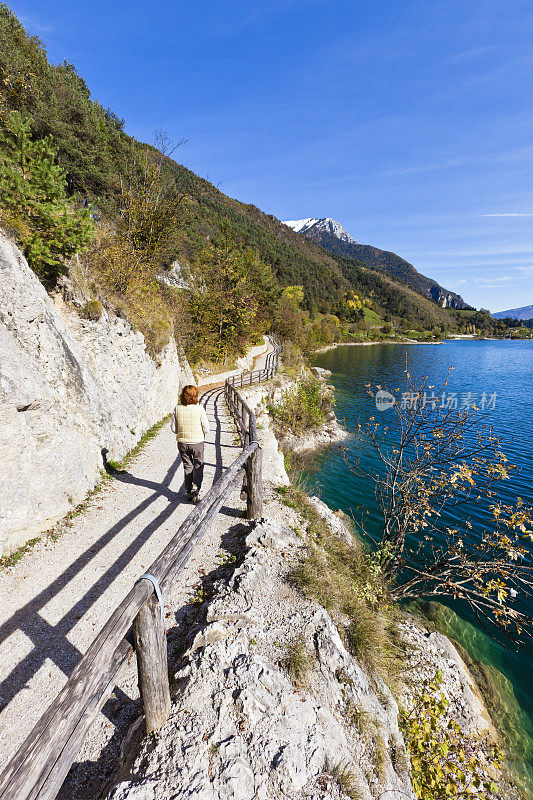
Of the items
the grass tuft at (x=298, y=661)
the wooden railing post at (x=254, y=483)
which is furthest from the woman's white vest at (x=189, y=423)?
the grass tuft at (x=298, y=661)

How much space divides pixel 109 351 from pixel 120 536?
621 centimetres

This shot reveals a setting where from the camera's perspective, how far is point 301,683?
3.75 metres

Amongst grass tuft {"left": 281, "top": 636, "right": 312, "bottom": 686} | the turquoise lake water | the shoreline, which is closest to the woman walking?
grass tuft {"left": 281, "top": 636, "right": 312, "bottom": 686}

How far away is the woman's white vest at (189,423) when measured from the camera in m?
6.14

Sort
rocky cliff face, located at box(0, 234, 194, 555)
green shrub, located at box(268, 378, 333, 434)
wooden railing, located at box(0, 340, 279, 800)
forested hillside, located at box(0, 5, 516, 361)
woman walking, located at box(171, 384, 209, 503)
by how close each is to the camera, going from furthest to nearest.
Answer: green shrub, located at box(268, 378, 333, 434) → forested hillside, located at box(0, 5, 516, 361) → woman walking, located at box(171, 384, 209, 503) → rocky cliff face, located at box(0, 234, 194, 555) → wooden railing, located at box(0, 340, 279, 800)

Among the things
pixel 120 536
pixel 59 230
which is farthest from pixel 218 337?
pixel 120 536

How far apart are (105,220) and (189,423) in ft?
55.5

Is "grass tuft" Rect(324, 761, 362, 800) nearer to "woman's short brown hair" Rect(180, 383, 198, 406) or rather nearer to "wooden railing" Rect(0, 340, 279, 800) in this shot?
"wooden railing" Rect(0, 340, 279, 800)

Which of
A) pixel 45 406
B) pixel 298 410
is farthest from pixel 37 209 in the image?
pixel 298 410

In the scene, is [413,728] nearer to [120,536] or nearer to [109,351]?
[120,536]

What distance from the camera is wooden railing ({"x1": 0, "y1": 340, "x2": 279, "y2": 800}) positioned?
1.69 m

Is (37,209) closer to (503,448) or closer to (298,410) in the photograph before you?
(298,410)

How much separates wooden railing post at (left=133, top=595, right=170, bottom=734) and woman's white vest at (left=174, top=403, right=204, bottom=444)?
3.75 m

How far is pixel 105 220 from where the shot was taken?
1722 centimetres
